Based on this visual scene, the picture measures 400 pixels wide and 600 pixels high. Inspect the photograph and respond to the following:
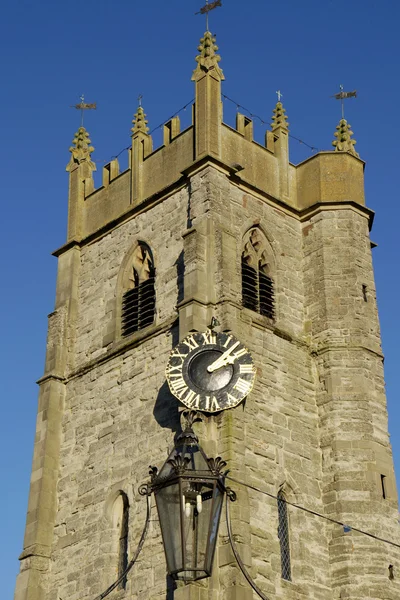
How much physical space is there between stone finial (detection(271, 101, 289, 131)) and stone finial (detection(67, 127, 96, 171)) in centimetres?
527

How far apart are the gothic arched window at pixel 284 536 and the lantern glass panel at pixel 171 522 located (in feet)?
47.0

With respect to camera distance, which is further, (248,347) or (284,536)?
(248,347)

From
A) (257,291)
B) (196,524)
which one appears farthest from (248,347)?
(196,524)

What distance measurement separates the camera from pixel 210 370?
24.6 m

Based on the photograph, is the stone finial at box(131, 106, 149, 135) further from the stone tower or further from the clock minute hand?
the clock minute hand

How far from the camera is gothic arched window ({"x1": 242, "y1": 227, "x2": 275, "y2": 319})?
89.1 feet

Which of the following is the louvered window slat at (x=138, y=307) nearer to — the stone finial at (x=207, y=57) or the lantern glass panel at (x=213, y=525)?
the stone finial at (x=207, y=57)

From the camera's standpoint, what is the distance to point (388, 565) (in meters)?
24.6

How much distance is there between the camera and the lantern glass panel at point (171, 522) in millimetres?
9797

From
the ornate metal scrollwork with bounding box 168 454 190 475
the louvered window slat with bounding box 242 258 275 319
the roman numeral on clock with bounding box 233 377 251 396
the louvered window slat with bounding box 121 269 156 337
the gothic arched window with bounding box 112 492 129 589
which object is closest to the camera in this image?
the ornate metal scrollwork with bounding box 168 454 190 475

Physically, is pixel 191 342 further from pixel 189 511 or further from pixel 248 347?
pixel 189 511

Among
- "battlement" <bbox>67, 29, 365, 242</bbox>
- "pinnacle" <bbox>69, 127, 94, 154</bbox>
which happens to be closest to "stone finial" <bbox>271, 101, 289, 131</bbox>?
"battlement" <bbox>67, 29, 365, 242</bbox>

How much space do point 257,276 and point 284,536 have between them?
21.0 feet

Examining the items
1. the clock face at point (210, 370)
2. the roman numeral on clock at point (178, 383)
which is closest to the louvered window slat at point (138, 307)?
the clock face at point (210, 370)
